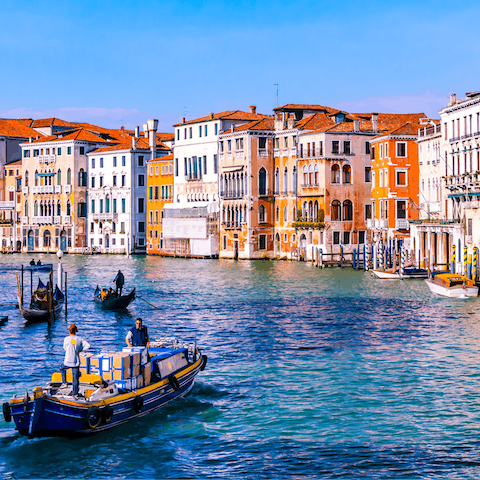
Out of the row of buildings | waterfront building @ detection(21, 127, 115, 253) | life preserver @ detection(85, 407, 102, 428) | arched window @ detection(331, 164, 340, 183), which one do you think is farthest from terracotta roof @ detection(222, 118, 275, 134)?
life preserver @ detection(85, 407, 102, 428)

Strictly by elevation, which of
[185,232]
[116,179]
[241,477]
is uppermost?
[116,179]

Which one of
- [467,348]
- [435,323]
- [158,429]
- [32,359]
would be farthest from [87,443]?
[435,323]

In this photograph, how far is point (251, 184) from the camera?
72.5 m

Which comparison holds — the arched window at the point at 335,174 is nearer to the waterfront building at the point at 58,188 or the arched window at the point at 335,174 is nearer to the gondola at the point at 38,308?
the waterfront building at the point at 58,188

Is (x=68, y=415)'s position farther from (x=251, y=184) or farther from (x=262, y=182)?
(x=262, y=182)

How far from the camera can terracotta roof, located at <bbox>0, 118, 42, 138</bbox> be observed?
9794cm

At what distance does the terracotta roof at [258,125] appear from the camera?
72525 mm

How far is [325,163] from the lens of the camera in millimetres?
67438

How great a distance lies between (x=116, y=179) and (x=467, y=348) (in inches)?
2663

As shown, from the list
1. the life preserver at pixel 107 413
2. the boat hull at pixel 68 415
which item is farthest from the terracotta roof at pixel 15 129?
the life preserver at pixel 107 413

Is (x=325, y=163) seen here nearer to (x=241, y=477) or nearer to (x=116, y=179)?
(x=116, y=179)

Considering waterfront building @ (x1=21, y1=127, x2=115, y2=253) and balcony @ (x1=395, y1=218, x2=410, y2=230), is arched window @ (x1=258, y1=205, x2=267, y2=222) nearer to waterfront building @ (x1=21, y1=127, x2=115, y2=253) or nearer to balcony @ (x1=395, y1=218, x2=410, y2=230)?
balcony @ (x1=395, y1=218, x2=410, y2=230)

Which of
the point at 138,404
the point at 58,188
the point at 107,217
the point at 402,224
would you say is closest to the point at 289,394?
the point at 138,404

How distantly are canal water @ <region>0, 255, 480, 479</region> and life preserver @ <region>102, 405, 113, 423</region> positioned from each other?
354 mm
